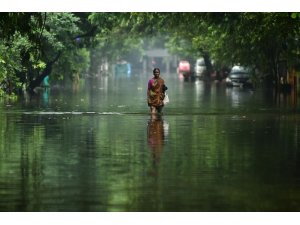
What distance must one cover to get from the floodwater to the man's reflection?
23 mm

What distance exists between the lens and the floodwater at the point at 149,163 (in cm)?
1241

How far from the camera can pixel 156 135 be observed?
77.7 feet

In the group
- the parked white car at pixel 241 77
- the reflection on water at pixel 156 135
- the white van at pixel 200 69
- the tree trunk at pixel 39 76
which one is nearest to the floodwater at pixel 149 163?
the reflection on water at pixel 156 135

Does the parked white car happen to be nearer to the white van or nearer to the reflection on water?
the white van

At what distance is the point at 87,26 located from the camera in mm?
60531

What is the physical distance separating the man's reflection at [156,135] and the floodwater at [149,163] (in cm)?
2

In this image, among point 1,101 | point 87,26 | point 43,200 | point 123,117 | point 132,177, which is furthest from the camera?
point 87,26

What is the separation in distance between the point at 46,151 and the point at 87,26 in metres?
41.6

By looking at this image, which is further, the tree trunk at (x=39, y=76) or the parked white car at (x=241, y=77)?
the parked white car at (x=241, y=77)

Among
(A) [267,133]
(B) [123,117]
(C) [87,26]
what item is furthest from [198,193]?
(C) [87,26]

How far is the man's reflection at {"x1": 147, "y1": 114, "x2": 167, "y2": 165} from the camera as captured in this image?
19000mm

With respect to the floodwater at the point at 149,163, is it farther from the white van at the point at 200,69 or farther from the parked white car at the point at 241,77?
the white van at the point at 200,69

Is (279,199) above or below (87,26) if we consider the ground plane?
below
